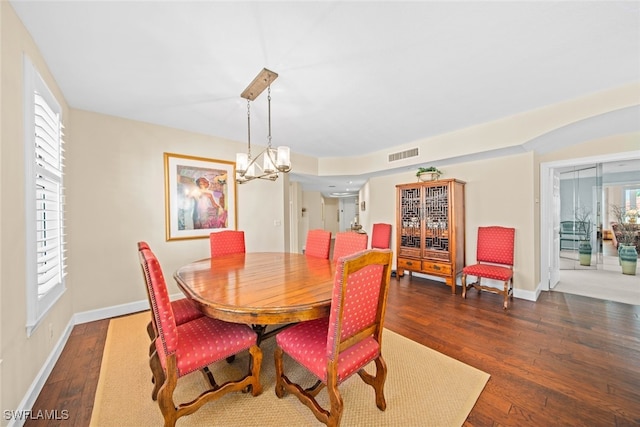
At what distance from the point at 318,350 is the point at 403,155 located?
3.75 m

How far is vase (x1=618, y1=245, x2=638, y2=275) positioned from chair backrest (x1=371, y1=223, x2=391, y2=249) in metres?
4.46

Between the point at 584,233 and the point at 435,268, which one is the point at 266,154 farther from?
the point at 584,233

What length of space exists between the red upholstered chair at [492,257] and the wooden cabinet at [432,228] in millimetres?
279

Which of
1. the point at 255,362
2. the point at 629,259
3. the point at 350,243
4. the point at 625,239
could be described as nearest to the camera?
the point at 255,362

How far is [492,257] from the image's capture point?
12.0 feet

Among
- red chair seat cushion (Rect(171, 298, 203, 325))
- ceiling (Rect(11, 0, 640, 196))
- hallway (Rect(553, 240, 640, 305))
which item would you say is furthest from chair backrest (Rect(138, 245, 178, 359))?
hallway (Rect(553, 240, 640, 305))

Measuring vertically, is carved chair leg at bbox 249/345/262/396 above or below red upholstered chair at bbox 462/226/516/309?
below

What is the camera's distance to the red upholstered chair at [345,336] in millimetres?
1253

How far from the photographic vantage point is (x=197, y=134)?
367 centimetres

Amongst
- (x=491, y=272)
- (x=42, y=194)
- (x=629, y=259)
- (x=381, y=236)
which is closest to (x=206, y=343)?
(x=42, y=194)

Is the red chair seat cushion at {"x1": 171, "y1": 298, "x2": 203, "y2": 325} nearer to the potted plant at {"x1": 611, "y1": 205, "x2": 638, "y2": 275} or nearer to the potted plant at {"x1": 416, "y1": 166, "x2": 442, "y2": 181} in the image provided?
the potted plant at {"x1": 416, "y1": 166, "x2": 442, "y2": 181}

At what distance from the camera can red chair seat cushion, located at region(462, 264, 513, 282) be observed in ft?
10.6

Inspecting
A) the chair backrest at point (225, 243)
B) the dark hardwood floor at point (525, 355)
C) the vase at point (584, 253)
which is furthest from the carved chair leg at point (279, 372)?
the vase at point (584, 253)

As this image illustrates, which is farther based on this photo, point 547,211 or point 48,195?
point 547,211
